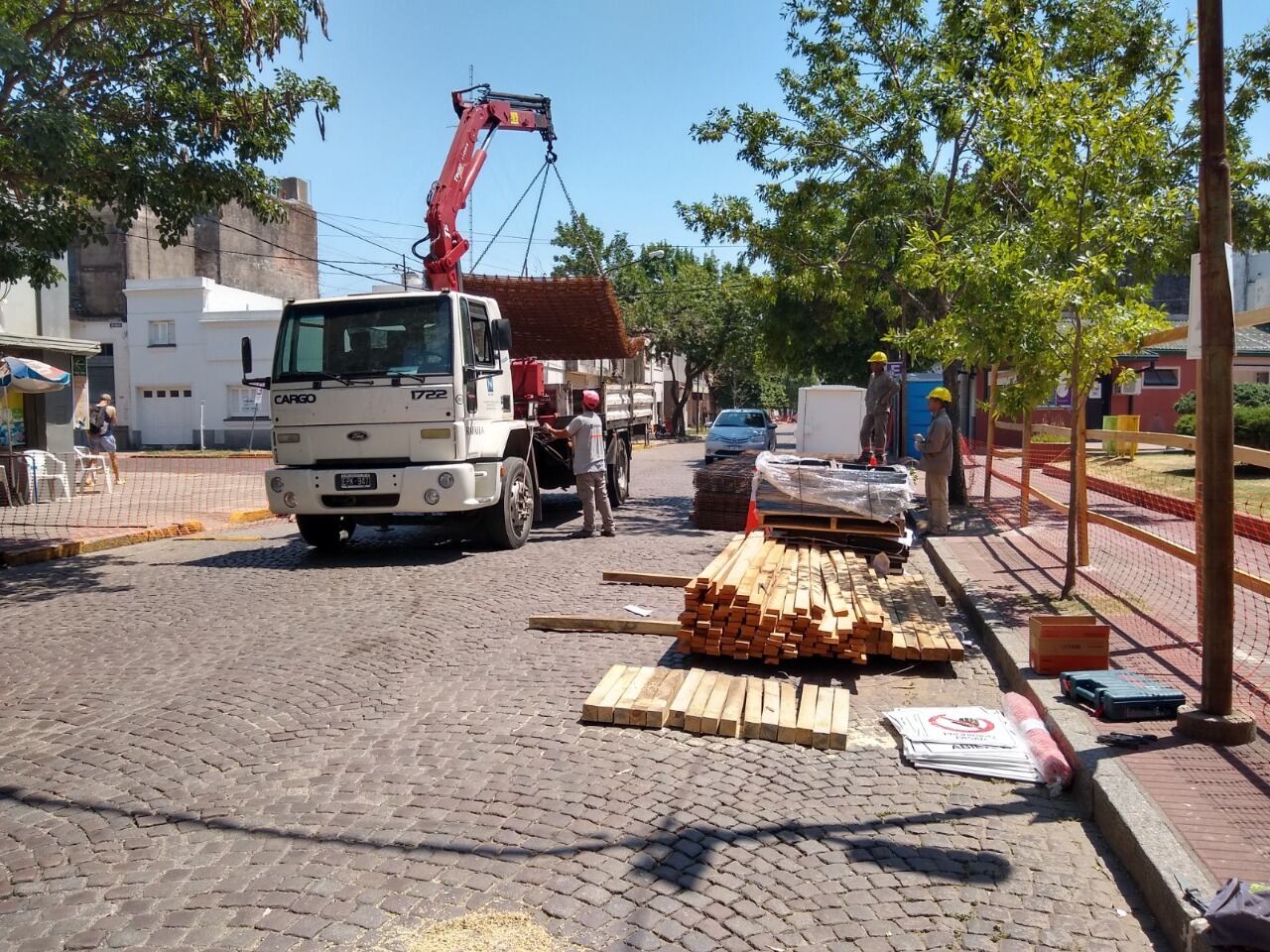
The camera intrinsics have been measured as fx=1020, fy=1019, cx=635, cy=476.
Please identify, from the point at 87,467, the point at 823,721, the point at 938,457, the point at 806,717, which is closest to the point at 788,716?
the point at 806,717

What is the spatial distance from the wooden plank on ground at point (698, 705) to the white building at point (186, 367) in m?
34.2

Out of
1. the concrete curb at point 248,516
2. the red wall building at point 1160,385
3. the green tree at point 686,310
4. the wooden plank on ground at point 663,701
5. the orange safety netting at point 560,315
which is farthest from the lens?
the green tree at point 686,310

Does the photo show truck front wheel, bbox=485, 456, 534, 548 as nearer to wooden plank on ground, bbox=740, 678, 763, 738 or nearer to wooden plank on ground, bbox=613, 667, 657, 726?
wooden plank on ground, bbox=613, 667, 657, 726

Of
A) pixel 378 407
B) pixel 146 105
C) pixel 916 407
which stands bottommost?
pixel 378 407

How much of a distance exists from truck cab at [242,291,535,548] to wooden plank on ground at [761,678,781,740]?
17.8 feet

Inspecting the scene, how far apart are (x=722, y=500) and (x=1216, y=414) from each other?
9420 millimetres

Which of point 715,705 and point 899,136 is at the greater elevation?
point 899,136

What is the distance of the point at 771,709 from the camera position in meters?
5.54

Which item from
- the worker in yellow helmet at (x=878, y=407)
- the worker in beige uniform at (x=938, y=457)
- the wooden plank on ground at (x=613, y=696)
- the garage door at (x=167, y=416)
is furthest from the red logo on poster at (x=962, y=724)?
the garage door at (x=167, y=416)

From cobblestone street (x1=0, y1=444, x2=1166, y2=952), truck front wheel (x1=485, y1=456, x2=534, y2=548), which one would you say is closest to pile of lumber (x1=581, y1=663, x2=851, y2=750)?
cobblestone street (x1=0, y1=444, x2=1166, y2=952)

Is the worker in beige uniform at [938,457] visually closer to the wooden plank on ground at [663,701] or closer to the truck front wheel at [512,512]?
the truck front wheel at [512,512]

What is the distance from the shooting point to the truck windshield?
34.8 ft

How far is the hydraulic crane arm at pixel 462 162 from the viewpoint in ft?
42.9

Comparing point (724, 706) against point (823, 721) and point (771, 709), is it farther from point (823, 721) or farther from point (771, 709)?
point (823, 721)
